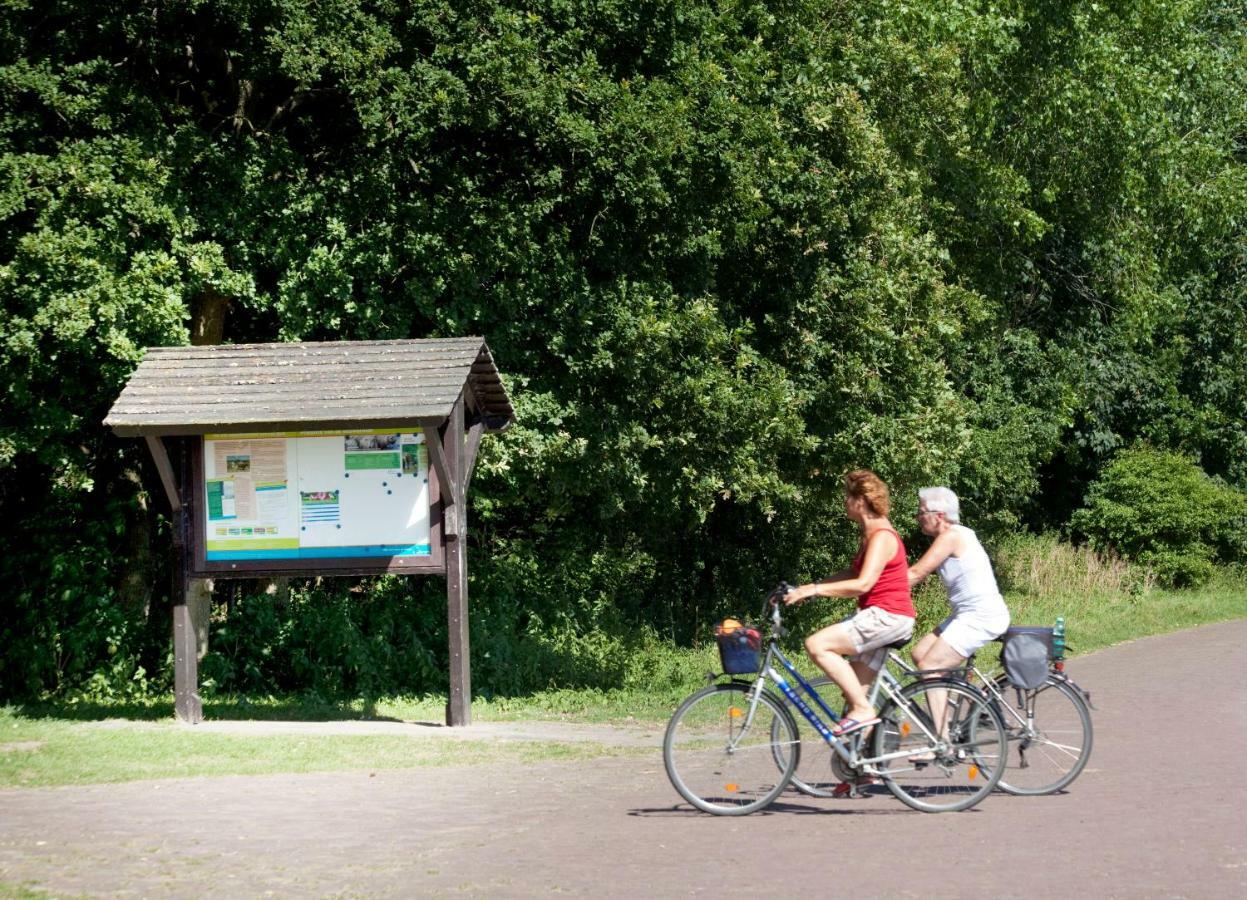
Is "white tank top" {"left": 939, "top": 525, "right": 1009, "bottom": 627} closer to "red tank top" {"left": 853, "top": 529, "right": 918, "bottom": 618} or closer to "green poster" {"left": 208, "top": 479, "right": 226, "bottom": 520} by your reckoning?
"red tank top" {"left": 853, "top": 529, "right": 918, "bottom": 618}

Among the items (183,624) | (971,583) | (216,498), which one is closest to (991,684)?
(971,583)

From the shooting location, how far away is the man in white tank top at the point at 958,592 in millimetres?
9648

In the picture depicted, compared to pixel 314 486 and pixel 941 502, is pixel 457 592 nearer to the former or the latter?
pixel 314 486

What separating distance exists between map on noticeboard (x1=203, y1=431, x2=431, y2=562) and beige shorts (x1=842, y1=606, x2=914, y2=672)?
17.7ft

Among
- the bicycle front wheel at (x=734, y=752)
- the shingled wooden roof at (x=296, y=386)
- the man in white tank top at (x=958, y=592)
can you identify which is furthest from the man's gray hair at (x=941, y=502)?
the shingled wooden roof at (x=296, y=386)

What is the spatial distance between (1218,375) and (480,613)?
22.1 meters

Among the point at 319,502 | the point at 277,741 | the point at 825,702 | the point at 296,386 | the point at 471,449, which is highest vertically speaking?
the point at 296,386

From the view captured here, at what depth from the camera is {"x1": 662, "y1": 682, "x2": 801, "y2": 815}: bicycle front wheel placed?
9039mm

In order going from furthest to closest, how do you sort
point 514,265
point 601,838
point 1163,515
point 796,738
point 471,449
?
1. point 1163,515
2. point 514,265
3. point 471,449
4. point 796,738
5. point 601,838

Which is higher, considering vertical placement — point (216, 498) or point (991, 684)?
point (216, 498)

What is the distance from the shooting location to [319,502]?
13.5 m

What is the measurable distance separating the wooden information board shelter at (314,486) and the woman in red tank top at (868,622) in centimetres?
505

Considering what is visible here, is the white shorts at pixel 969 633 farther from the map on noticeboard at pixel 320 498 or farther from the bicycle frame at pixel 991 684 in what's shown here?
the map on noticeboard at pixel 320 498

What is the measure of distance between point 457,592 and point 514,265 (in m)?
4.43
